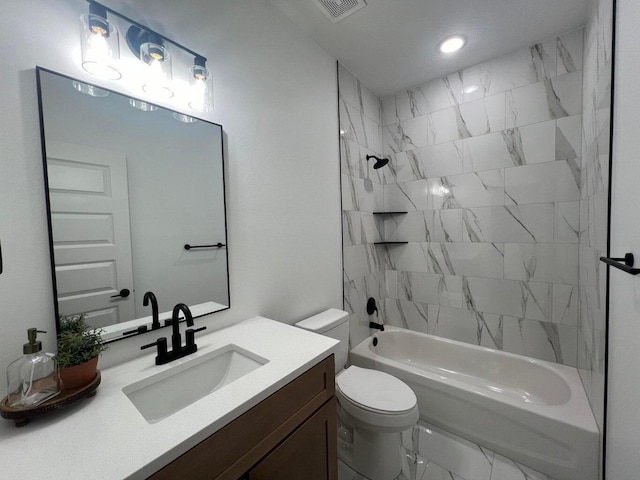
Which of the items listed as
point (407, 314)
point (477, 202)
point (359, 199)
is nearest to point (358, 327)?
point (407, 314)

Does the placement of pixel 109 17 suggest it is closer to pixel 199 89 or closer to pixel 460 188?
pixel 199 89

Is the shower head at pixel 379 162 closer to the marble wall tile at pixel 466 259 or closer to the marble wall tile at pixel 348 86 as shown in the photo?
the marble wall tile at pixel 348 86

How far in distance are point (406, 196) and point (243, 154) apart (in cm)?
166

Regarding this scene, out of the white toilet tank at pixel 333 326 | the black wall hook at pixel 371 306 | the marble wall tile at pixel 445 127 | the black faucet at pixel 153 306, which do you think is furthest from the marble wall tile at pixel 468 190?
the black faucet at pixel 153 306

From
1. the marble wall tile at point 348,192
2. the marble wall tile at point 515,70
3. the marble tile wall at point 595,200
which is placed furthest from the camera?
the marble wall tile at point 348,192

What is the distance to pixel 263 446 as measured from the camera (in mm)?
812

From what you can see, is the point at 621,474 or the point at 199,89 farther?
the point at 199,89

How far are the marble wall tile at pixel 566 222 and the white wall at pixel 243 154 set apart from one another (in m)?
1.56

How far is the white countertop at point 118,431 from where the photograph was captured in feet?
1.82

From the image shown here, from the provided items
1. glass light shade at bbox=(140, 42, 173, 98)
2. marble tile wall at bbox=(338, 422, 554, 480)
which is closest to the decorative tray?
glass light shade at bbox=(140, 42, 173, 98)

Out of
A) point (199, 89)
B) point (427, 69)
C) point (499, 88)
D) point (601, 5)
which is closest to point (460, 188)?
point (499, 88)

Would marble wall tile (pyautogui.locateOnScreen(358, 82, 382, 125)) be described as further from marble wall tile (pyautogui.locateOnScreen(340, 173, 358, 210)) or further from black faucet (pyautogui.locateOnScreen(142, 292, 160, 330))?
black faucet (pyautogui.locateOnScreen(142, 292, 160, 330))

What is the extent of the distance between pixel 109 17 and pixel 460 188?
2.37m

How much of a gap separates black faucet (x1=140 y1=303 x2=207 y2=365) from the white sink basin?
0.06 meters
